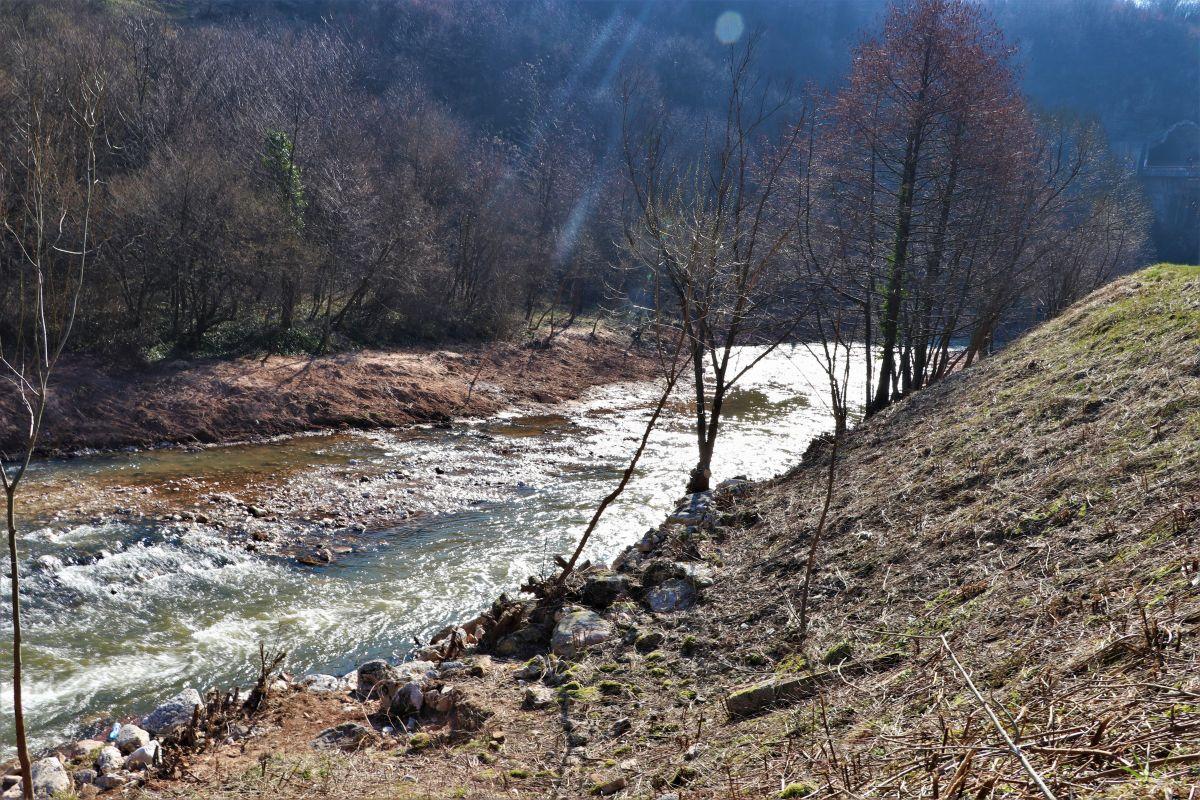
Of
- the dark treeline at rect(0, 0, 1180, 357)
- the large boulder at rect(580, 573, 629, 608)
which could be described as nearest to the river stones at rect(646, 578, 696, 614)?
the large boulder at rect(580, 573, 629, 608)

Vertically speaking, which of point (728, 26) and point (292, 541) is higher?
point (728, 26)

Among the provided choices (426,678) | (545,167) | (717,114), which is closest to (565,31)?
(717,114)

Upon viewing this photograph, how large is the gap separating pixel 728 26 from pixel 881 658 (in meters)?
107

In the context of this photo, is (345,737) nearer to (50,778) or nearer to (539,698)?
(539,698)

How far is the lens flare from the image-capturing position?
9662 centimetres

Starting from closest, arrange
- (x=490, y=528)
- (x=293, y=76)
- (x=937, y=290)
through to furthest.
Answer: (x=490, y=528) → (x=937, y=290) → (x=293, y=76)

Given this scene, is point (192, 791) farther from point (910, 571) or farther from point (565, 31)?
point (565, 31)

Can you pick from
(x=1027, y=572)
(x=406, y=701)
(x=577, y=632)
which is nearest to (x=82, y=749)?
(x=406, y=701)

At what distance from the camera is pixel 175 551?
9641 mm

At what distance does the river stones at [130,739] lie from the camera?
505cm

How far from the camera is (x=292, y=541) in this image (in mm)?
10656

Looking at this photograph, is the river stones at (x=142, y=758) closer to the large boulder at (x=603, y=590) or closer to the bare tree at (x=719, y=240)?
the large boulder at (x=603, y=590)

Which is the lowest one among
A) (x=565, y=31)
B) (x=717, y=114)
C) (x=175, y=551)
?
(x=175, y=551)

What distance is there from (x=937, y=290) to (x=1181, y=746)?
12.6m
